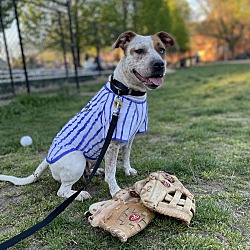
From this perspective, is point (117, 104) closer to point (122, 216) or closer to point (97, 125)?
→ point (97, 125)

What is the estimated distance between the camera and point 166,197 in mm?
2201

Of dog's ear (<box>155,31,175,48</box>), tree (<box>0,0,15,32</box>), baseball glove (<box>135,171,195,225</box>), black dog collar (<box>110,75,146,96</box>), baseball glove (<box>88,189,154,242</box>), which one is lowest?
baseball glove (<box>88,189,154,242</box>)

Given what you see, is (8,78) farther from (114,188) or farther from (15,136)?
(114,188)

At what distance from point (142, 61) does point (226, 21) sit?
46344 mm

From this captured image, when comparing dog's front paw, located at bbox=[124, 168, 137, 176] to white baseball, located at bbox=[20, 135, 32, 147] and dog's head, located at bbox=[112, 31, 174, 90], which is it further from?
white baseball, located at bbox=[20, 135, 32, 147]

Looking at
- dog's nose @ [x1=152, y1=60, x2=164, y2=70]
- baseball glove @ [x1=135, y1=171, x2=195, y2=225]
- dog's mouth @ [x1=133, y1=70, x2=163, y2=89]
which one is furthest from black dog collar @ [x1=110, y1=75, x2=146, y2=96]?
baseball glove @ [x1=135, y1=171, x2=195, y2=225]

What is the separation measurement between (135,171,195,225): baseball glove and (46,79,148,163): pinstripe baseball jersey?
1.68ft

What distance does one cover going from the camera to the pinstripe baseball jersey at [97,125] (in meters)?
2.68

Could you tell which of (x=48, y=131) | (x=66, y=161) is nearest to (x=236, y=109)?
(x=48, y=131)

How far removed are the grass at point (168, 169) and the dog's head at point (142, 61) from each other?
1069 mm

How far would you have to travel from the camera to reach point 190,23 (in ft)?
153

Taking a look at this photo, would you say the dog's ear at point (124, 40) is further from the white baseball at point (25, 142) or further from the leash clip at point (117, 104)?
the white baseball at point (25, 142)

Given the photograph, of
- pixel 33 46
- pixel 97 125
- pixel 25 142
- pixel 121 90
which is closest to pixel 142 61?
pixel 121 90

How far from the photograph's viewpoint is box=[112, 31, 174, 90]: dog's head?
2658 mm
